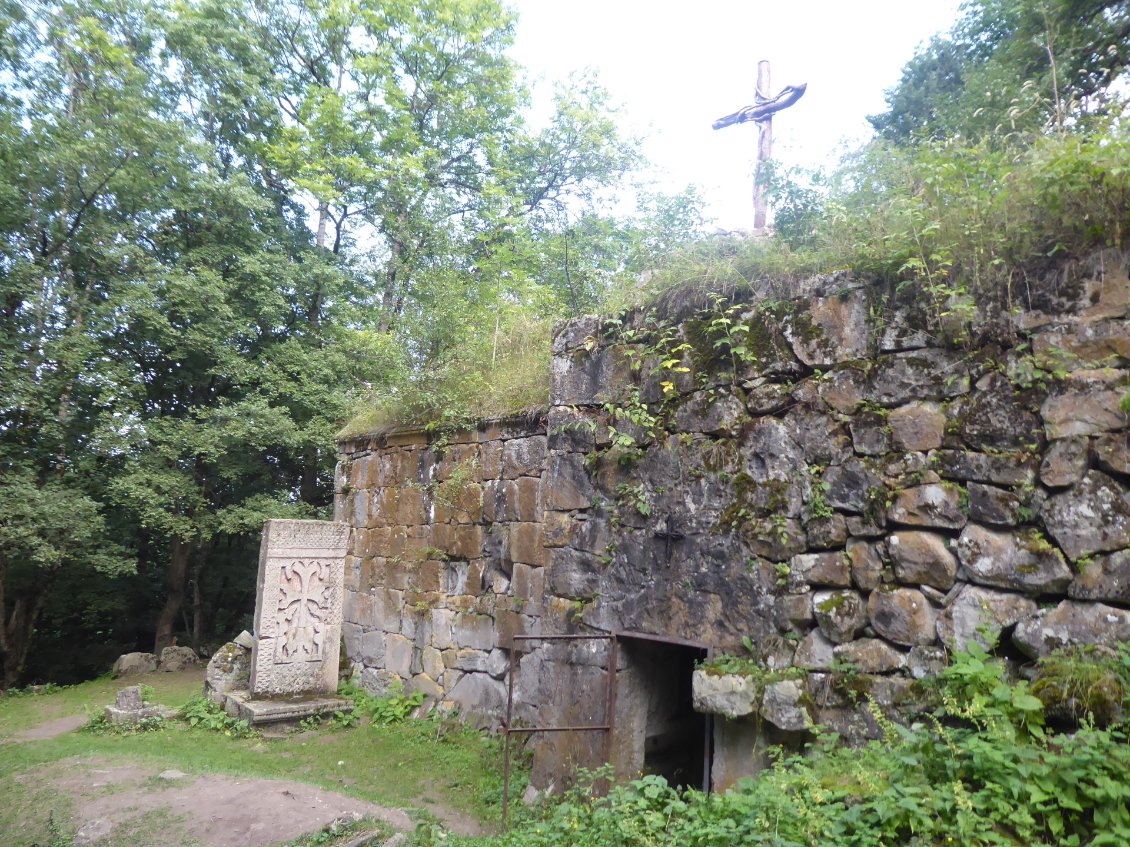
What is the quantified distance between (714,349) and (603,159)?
45.8 feet

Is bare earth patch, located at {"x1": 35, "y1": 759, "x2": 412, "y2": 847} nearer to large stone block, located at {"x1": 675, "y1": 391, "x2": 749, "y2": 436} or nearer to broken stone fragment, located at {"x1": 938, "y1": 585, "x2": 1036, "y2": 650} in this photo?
large stone block, located at {"x1": 675, "y1": 391, "x2": 749, "y2": 436}

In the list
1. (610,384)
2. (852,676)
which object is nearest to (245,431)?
(610,384)

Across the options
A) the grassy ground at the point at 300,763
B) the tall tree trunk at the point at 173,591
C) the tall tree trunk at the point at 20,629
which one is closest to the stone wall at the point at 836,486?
the grassy ground at the point at 300,763

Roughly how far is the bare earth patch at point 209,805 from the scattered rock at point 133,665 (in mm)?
6001

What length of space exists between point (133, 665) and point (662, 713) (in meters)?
10.1

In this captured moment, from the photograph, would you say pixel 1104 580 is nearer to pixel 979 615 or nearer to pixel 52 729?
pixel 979 615

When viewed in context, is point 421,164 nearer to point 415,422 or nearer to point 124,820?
point 415,422

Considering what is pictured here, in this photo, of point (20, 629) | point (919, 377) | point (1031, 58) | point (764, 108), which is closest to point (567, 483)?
point (919, 377)

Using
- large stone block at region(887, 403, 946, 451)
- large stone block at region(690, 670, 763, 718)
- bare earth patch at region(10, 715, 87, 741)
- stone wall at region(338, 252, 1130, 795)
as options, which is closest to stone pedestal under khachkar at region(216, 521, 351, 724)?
bare earth patch at region(10, 715, 87, 741)

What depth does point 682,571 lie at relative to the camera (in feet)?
14.0

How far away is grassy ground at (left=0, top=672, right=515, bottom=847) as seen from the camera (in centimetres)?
522

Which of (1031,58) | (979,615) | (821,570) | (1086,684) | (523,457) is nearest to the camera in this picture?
(1086,684)

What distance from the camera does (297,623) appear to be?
805 cm

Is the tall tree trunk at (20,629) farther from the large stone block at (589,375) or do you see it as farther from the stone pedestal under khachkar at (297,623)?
the large stone block at (589,375)
